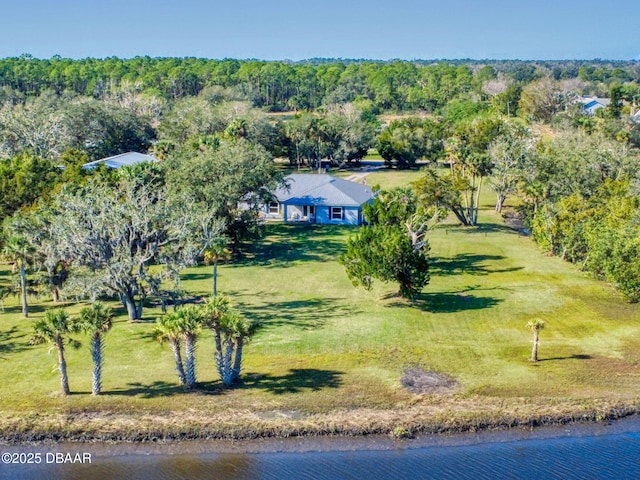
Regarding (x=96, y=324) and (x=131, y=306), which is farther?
(x=131, y=306)

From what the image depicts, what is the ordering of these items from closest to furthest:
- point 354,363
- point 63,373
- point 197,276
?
1. point 63,373
2. point 354,363
3. point 197,276

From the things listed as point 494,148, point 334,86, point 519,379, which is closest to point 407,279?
point 519,379

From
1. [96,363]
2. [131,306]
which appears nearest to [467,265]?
[131,306]

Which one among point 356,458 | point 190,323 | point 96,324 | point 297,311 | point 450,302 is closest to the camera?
point 356,458

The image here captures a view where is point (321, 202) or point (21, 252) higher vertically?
point (321, 202)

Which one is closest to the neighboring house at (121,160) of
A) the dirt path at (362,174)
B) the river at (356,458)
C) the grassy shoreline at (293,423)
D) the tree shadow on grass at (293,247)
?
the tree shadow on grass at (293,247)

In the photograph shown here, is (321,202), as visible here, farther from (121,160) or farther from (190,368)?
(190,368)
